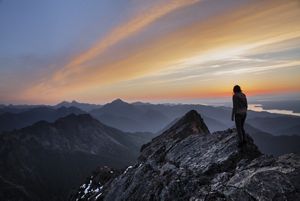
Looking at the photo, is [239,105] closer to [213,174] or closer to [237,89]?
[237,89]

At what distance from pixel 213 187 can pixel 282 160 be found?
222 inches

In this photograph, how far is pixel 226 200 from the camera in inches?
754

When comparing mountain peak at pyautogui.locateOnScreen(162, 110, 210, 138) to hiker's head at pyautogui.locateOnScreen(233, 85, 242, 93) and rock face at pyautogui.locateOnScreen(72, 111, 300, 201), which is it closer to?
rock face at pyautogui.locateOnScreen(72, 111, 300, 201)

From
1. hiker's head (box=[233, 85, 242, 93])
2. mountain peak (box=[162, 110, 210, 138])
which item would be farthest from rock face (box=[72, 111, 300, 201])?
A: mountain peak (box=[162, 110, 210, 138])

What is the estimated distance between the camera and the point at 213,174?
2506cm

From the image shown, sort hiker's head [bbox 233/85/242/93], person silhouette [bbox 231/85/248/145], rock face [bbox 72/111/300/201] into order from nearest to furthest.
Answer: rock face [bbox 72/111/300/201] → person silhouette [bbox 231/85/248/145] → hiker's head [bbox 233/85/242/93]

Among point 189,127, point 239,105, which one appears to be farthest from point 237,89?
point 189,127

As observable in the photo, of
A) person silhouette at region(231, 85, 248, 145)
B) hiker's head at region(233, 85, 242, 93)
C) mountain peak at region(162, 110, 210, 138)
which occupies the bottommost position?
mountain peak at region(162, 110, 210, 138)

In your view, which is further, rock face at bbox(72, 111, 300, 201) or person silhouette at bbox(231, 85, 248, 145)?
person silhouette at bbox(231, 85, 248, 145)

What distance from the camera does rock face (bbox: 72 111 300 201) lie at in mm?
18266

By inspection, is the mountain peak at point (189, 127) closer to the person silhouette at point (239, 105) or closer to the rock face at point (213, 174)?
the rock face at point (213, 174)

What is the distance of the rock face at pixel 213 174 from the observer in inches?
719

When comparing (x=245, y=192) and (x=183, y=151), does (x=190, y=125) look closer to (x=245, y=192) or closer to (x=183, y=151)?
(x=183, y=151)

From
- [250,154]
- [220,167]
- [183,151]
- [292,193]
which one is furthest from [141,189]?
[292,193]
